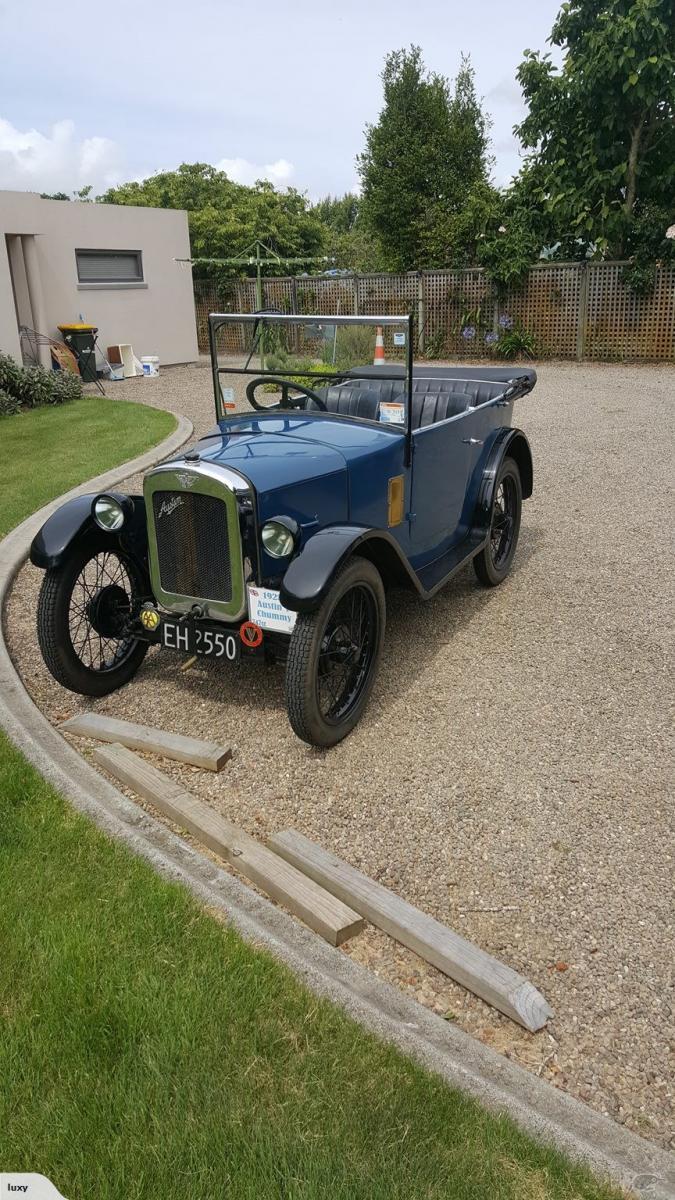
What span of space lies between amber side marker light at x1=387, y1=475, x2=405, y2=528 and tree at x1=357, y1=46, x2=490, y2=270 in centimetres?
2803

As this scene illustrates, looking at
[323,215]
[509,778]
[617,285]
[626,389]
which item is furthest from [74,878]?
[323,215]

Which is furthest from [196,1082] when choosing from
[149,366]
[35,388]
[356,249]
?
[356,249]

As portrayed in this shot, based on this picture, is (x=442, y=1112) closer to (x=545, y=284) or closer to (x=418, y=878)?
(x=418, y=878)

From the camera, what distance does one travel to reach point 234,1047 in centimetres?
223

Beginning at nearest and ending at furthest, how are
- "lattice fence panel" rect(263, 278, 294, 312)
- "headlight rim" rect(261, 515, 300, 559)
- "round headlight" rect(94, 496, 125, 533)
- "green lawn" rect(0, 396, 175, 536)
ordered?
"headlight rim" rect(261, 515, 300, 559) < "round headlight" rect(94, 496, 125, 533) < "green lawn" rect(0, 396, 175, 536) < "lattice fence panel" rect(263, 278, 294, 312)

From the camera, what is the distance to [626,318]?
17000mm

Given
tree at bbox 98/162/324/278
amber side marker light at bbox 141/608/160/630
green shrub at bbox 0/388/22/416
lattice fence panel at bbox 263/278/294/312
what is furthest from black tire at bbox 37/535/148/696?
tree at bbox 98/162/324/278

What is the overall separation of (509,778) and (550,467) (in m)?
5.84

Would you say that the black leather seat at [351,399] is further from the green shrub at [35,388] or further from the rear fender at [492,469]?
the green shrub at [35,388]

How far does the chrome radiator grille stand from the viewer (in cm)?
377

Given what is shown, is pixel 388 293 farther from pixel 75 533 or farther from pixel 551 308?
pixel 75 533

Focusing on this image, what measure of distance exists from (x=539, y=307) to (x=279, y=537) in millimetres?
15844

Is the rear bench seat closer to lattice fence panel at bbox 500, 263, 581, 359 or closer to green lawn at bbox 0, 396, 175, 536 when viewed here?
green lawn at bbox 0, 396, 175, 536

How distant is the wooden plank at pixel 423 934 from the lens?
2.44m
